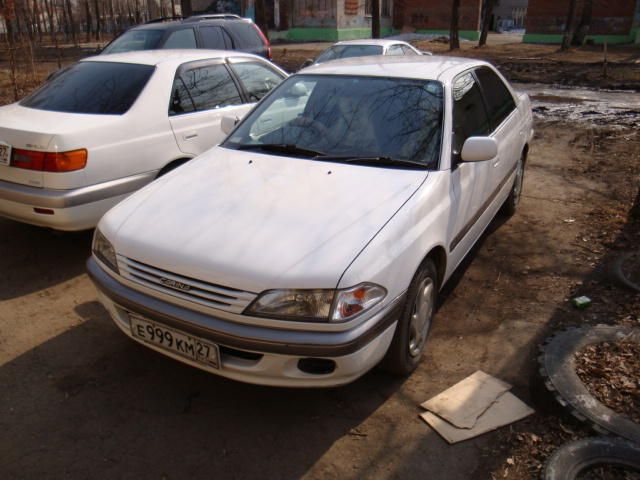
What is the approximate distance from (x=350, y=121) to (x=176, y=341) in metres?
1.80

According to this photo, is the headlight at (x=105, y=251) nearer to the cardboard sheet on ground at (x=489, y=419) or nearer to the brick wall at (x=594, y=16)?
the cardboard sheet on ground at (x=489, y=419)

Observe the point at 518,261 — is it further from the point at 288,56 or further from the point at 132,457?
the point at 288,56

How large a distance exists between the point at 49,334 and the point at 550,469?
3.05m

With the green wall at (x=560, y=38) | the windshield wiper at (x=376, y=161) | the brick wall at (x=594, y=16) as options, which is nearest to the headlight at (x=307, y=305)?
the windshield wiper at (x=376, y=161)

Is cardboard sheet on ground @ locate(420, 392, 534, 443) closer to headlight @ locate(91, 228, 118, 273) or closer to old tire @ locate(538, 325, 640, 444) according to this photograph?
old tire @ locate(538, 325, 640, 444)

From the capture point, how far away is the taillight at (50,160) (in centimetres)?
396

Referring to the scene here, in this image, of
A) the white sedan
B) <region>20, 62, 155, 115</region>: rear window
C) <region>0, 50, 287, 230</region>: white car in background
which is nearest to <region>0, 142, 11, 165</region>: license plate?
<region>0, 50, 287, 230</region>: white car in background

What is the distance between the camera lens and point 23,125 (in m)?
4.17

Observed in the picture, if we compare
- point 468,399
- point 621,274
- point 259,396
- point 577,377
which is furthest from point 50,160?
point 621,274

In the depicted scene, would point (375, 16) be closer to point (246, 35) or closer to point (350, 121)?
point (246, 35)

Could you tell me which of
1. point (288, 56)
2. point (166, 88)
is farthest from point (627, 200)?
point (288, 56)

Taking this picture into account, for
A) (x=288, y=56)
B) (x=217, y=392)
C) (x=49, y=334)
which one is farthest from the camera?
(x=288, y=56)

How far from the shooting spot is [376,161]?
3.22m

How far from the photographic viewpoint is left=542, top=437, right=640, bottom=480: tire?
2.28m
